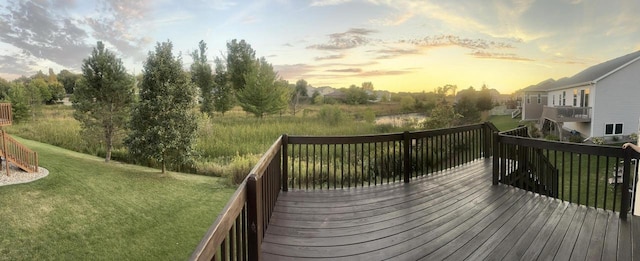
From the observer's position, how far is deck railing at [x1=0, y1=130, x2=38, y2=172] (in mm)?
8922

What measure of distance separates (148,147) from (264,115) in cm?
555

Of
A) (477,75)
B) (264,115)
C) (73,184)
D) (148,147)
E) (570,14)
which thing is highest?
(570,14)

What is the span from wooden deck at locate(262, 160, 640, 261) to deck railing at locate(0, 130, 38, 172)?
9.81 m

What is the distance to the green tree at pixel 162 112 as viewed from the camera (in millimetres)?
9586

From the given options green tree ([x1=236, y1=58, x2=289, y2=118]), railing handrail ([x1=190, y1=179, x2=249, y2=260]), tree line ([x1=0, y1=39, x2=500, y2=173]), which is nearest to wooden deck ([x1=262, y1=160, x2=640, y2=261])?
railing handrail ([x1=190, y1=179, x2=249, y2=260])

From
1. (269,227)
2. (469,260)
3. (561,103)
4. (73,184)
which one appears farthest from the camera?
(561,103)

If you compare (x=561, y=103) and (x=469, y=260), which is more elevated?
(x=561, y=103)

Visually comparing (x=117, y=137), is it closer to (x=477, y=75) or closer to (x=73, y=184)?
(x=73, y=184)

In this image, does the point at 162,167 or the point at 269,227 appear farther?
the point at 162,167

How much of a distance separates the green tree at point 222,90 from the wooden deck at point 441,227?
462 inches

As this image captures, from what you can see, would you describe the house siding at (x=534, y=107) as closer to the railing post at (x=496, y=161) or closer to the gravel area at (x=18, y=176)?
the railing post at (x=496, y=161)

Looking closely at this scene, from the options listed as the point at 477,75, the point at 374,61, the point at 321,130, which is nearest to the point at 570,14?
the point at 477,75

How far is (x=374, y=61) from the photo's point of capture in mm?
13422

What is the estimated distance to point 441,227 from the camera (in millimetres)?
2516
